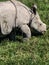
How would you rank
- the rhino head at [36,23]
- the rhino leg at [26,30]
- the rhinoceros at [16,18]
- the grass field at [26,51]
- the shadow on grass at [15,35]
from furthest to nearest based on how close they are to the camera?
the rhino head at [36,23] → the shadow on grass at [15,35] → the rhino leg at [26,30] → the rhinoceros at [16,18] → the grass field at [26,51]

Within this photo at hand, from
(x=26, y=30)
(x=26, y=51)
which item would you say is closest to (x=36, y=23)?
(x=26, y=30)

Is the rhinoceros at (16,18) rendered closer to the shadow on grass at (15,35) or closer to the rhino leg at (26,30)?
the rhino leg at (26,30)

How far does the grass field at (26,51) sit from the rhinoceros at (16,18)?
0.26 metres

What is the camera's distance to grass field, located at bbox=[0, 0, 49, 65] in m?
7.78

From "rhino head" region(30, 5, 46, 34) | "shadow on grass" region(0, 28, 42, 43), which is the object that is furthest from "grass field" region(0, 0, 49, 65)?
"rhino head" region(30, 5, 46, 34)

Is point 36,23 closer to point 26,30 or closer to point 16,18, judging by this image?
point 26,30

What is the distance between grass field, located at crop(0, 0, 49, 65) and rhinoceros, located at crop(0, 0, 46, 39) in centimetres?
26

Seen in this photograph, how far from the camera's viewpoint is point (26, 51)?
8.23 m

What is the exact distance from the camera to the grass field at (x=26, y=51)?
7.78 metres

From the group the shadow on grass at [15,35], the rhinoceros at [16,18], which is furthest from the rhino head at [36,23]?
the shadow on grass at [15,35]

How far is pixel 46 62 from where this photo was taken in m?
7.83

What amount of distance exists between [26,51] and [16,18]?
727 mm

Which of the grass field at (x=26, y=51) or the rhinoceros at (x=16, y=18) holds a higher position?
the rhinoceros at (x=16, y=18)

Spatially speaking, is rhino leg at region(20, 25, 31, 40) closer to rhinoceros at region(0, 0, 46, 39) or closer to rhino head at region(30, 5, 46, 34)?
rhinoceros at region(0, 0, 46, 39)
